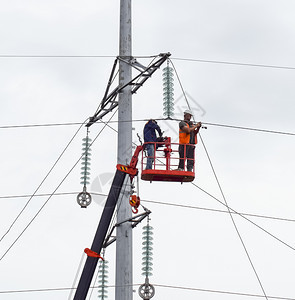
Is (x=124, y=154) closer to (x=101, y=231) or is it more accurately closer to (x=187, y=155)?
(x=187, y=155)

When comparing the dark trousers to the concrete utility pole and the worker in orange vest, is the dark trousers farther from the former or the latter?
the concrete utility pole

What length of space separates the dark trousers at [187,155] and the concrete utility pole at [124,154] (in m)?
1.59

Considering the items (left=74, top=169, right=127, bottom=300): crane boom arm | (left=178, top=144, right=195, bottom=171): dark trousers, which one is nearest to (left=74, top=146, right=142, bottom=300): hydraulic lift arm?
(left=74, top=169, right=127, bottom=300): crane boom arm

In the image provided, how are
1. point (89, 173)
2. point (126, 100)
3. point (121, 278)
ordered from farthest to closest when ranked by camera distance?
1. point (89, 173)
2. point (126, 100)
3. point (121, 278)

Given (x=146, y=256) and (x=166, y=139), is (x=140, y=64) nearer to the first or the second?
(x=166, y=139)

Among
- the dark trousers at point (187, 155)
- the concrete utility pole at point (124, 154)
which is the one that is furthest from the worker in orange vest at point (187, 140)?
the concrete utility pole at point (124, 154)

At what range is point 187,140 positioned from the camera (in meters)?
22.0

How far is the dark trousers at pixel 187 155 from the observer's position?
21.9 meters

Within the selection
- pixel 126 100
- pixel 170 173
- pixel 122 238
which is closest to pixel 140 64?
pixel 126 100

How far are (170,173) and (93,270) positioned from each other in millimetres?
3420

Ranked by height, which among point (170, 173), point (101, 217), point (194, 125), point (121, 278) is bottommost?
point (121, 278)

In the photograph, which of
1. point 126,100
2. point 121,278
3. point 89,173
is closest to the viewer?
point 121,278

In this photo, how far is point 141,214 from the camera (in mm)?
21062

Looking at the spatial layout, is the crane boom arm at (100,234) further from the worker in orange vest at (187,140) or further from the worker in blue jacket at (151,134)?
the worker in orange vest at (187,140)
